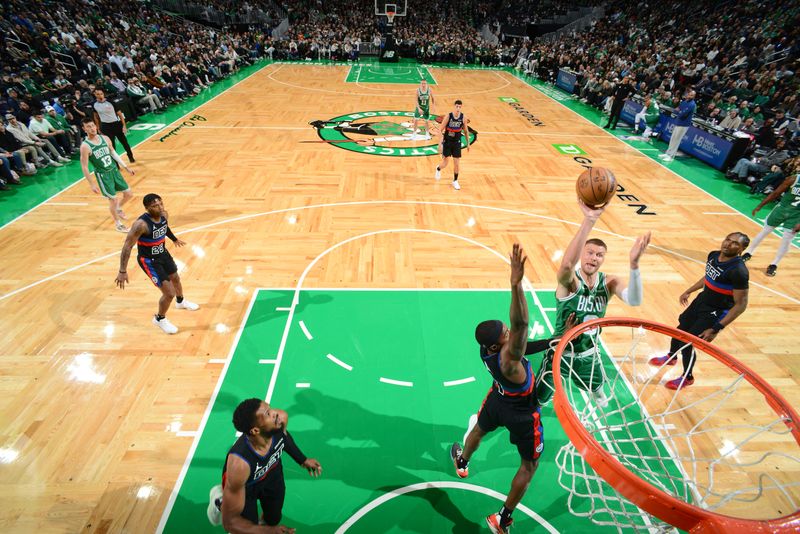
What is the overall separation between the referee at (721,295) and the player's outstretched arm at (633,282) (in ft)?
3.92

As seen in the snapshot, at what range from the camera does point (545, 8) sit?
110ft

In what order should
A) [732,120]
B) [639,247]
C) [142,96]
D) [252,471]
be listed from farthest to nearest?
1. [142,96]
2. [732,120]
3. [639,247]
4. [252,471]

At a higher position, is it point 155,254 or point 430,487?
point 155,254

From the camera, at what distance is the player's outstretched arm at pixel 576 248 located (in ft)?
9.37

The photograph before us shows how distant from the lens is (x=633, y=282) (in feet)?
10.1

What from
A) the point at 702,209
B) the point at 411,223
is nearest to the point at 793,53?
the point at 702,209

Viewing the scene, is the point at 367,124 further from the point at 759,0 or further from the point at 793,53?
the point at 759,0

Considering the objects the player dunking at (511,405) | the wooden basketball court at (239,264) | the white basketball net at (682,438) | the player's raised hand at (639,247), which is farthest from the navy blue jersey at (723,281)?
the player dunking at (511,405)

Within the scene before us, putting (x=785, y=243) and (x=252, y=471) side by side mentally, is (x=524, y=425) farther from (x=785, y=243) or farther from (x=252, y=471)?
(x=785, y=243)

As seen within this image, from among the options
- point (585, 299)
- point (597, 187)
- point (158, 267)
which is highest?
point (597, 187)

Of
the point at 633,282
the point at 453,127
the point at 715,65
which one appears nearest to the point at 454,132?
the point at 453,127

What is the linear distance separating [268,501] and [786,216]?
821 cm

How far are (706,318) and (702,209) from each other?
5930 mm

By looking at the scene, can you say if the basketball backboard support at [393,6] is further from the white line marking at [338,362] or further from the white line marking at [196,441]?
the white line marking at [338,362]
